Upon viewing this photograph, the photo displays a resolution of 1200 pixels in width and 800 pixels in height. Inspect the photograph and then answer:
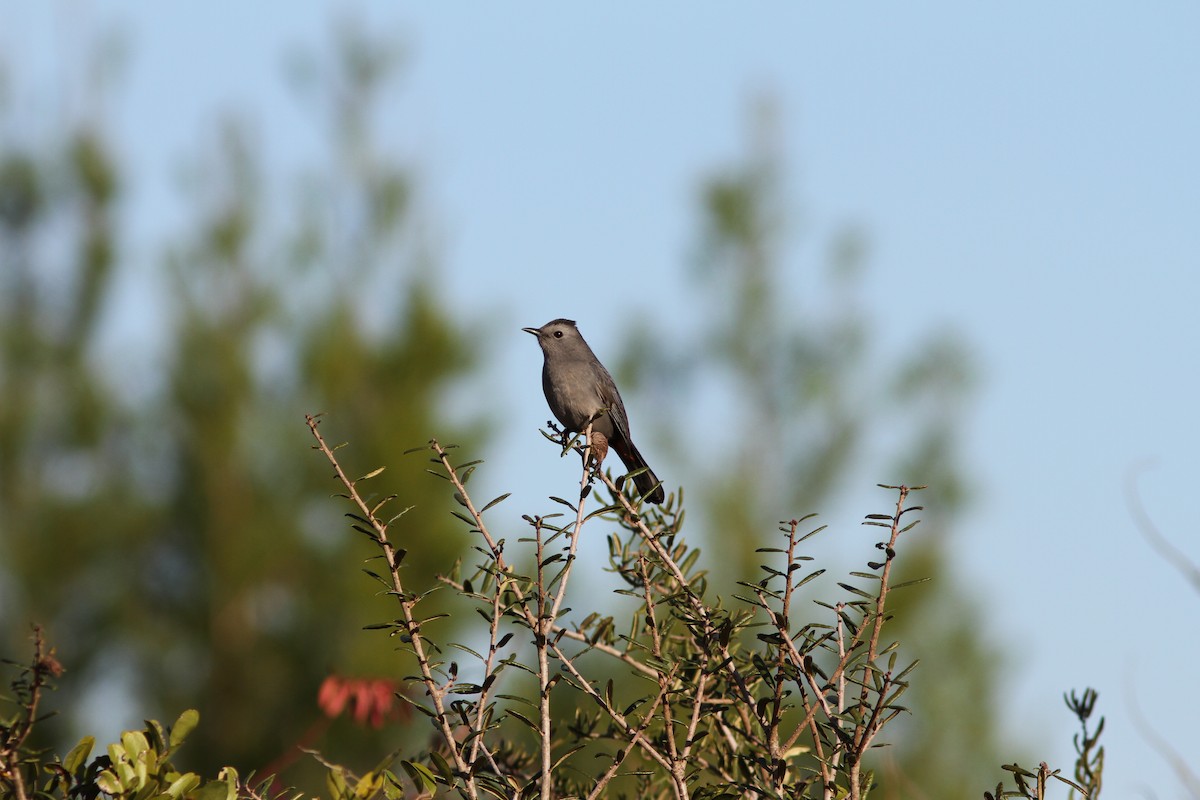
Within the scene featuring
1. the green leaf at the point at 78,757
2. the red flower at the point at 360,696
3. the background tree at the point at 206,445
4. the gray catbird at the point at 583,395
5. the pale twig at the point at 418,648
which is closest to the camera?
the pale twig at the point at 418,648

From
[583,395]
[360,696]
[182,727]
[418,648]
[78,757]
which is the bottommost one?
[78,757]

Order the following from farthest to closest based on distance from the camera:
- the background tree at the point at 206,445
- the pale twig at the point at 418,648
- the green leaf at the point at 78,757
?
the background tree at the point at 206,445, the green leaf at the point at 78,757, the pale twig at the point at 418,648

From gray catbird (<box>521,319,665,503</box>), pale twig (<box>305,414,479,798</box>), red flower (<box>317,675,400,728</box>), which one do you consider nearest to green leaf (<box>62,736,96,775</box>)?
pale twig (<box>305,414,479,798</box>)

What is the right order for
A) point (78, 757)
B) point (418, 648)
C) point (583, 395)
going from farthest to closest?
point (583, 395), point (78, 757), point (418, 648)

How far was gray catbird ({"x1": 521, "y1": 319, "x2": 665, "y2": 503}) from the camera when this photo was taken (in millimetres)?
5379

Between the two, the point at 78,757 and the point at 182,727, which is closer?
Result: the point at 78,757

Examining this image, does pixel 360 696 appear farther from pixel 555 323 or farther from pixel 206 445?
pixel 206 445

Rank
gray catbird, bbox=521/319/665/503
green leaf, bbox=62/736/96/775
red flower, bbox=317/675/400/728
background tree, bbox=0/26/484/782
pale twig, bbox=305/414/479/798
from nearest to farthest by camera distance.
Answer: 1. pale twig, bbox=305/414/479/798
2. green leaf, bbox=62/736/96/775
3. red flower, bbox=317/675/400/728
4. gray catbird, bbox=521/319/665/503
5. background tree, bbox=0/26/484/782

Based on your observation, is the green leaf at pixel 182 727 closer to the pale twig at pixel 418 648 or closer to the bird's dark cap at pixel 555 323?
the pale twig at pixel 418 648

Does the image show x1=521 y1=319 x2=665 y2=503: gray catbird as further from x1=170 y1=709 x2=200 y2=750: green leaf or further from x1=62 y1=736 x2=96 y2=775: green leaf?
x1=62 y1=736 x2=96 y2=775: green leaf

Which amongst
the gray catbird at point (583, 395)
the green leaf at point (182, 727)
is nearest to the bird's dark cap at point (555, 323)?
the gray catbird at point (583, 395)

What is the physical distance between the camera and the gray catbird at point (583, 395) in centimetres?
538

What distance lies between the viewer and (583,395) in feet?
17.9

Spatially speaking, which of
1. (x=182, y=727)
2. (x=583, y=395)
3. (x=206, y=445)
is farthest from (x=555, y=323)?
(x=206, y=445)
